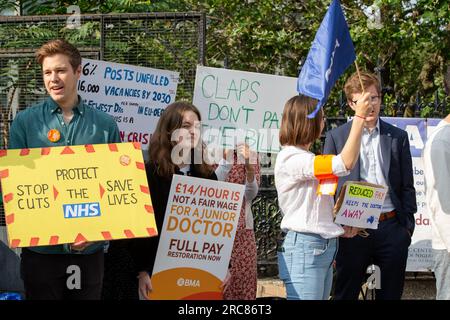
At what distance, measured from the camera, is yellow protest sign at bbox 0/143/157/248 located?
4.60 m

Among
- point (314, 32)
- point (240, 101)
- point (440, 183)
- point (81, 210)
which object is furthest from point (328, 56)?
point (314, 32)

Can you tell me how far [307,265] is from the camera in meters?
5.08

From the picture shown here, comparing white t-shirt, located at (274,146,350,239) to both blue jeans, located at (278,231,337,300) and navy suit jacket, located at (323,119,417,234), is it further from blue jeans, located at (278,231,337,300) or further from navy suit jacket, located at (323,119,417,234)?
navy suit jacket, located at (323,119,417,234)

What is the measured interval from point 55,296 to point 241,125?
2385 mm

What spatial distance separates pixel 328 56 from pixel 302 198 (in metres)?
0.93

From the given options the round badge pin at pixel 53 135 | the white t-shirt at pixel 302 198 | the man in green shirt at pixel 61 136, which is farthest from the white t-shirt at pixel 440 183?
the round badge pin at pixel 53 135

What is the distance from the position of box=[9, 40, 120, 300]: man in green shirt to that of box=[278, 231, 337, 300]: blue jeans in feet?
3.51

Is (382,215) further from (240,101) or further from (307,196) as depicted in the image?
(240,101)

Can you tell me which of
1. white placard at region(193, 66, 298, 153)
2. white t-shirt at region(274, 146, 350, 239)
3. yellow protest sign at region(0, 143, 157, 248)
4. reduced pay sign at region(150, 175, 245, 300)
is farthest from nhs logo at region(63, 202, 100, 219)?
white placard at region(193, 66, 298, 153)

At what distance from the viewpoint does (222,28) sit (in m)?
12.9

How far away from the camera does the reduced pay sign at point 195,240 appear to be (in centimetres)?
521

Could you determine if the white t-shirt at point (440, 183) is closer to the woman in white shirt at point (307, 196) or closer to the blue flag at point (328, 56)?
the woman in white shirt at point (307, 196)

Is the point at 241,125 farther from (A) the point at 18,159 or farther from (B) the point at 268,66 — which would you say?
(B) the point at 268,66
